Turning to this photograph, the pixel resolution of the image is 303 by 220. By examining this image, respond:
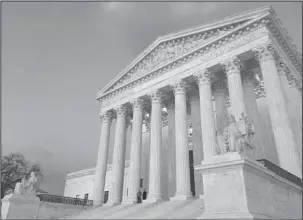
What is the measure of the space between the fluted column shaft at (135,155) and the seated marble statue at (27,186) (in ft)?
26.5

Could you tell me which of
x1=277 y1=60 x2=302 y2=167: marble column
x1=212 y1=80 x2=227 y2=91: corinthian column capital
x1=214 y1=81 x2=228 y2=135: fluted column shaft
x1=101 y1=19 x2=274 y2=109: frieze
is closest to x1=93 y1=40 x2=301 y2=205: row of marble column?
x1=101 y1=19 x2=274 y2=109: frieze

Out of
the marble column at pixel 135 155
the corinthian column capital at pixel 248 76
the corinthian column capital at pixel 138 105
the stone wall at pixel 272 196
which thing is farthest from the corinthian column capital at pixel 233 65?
the marble column at pixel 135 155

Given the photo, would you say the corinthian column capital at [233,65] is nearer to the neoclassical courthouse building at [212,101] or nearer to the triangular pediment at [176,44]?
the neoclassical courthouse building at [212,101]

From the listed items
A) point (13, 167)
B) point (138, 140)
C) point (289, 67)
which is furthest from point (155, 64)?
point (13, 167)

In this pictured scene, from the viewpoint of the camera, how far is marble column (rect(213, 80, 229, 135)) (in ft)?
72.4

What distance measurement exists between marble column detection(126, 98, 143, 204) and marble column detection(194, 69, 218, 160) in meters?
7.68

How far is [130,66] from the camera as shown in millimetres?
28578

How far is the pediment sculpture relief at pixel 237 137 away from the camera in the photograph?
404 inches

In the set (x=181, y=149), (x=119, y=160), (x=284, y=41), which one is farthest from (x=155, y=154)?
(x=284, y=41)

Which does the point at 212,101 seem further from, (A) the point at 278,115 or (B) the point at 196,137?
(A) the point at 278,115

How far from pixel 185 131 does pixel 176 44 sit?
9.17m

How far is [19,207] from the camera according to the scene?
17.0 meters

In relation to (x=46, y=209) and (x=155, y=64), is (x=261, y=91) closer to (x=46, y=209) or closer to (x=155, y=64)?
(x=155, y=64)

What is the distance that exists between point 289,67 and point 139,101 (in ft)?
47.8
